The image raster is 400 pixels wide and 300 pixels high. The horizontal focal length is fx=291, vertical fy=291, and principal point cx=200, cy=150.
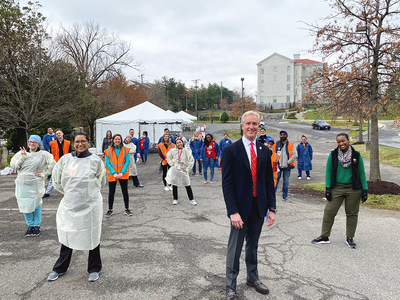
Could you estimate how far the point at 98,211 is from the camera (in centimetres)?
378

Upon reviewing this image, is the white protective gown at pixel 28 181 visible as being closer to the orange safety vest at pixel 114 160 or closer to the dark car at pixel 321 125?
the orange safety vest at pixel 114 160

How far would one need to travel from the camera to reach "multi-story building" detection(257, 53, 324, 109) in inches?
3135

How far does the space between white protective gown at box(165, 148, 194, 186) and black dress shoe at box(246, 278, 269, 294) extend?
424 cm

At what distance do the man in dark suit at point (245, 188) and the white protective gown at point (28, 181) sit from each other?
153 inches

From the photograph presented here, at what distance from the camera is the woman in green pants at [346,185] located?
4785 mm

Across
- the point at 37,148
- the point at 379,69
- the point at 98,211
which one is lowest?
the point at 98,211

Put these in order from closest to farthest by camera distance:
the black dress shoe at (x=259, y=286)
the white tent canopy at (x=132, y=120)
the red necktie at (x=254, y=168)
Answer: the red necktie at (x=254, y=168)
the black dress shoe at (x=259, y=286)
the white tent canopy at (x=132, y=120)

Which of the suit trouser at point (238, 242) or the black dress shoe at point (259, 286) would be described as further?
the black dress shoe at point (259, 286)

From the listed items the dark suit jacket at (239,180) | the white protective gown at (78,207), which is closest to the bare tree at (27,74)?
the white protective gown at (78,207)

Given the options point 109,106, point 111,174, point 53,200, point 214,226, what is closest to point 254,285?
point 214,226

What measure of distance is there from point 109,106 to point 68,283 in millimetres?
27288

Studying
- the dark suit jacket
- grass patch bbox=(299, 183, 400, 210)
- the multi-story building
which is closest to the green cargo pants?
the dark suit jacket

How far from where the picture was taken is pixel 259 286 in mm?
3406

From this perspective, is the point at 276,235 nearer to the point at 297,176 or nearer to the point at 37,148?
the point at 37,148
